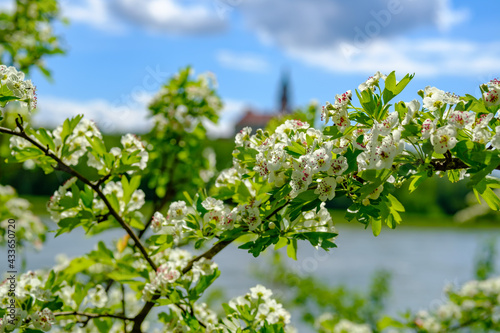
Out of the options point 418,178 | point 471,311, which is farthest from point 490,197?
point 471,311

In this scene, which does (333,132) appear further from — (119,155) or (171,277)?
(119,155)

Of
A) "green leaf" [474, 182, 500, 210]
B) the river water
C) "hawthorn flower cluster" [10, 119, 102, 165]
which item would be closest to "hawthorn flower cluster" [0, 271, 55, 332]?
"hawthorn flower cluster" [10, 119, 102, 165]

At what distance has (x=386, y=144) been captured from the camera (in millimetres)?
1221

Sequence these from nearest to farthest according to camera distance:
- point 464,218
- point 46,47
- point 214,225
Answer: point 214,225, point 46,47, point 464,218

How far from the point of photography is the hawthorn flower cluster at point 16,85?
1.47 m

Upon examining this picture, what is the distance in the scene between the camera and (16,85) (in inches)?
58.8

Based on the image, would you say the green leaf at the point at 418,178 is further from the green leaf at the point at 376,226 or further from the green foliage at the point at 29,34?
the green foliage at the point at 29,34

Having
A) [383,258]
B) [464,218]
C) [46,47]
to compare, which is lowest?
[383,258]

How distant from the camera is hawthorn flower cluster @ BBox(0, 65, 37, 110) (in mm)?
1475

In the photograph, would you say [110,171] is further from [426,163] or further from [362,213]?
[426,163]

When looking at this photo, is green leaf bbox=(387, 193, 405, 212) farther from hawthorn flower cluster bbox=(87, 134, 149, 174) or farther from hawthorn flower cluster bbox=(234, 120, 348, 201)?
hawthorn flower cluster bbox=(87, 134, 149, 174)

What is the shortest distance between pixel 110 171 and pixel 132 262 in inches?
20.2

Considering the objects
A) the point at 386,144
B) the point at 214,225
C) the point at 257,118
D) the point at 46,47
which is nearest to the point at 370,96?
the point at 386,144

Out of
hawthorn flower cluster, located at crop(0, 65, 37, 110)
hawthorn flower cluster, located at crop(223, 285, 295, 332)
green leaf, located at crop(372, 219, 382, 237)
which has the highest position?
hawthorn flower cluster, located at crop(0, 65, 37, 110)
